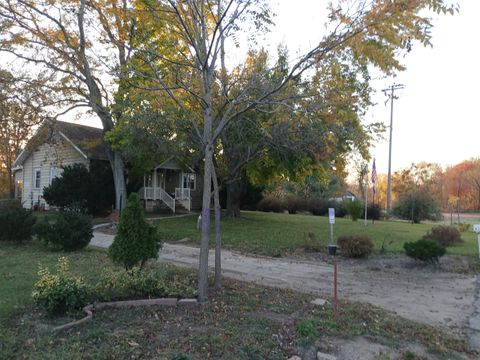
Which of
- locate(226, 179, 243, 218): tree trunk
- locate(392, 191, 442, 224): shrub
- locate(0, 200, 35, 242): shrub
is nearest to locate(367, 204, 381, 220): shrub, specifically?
locate(392, 191, 442, 224): shrub

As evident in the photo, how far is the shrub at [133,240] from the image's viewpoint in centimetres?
734

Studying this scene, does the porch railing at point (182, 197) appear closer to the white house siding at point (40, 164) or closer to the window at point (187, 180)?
the window at point (187, 180)

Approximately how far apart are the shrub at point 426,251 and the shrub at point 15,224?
1154cm

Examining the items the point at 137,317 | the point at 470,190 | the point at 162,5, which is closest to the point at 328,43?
the point at 162,5

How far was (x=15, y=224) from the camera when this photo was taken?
43.5 feet

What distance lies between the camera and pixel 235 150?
1695 centimetres

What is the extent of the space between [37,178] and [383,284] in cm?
2880

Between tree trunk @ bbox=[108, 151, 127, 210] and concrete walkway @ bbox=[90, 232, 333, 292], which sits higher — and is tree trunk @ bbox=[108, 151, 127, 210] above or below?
above

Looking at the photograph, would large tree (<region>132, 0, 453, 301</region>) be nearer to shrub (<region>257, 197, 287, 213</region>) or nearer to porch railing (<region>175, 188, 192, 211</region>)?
porch railing (<region>175, 188, 192, 211</region>)

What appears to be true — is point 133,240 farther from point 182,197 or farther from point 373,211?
point 373,211

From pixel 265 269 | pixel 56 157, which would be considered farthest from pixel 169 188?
pixel 265 269

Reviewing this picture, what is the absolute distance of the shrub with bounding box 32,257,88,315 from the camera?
5.32 metres

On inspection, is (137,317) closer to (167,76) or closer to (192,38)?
(192,38)

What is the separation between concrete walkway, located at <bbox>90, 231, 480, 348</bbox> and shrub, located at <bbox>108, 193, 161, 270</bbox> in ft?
7.41
